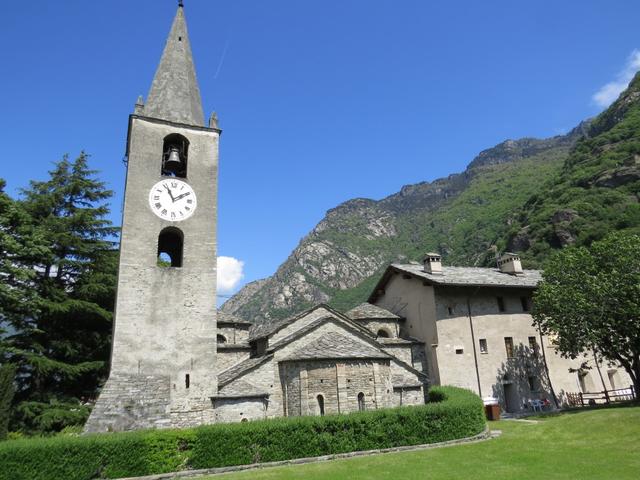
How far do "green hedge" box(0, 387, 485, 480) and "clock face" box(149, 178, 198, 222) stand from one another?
1027 centimetres

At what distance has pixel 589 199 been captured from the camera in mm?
68250

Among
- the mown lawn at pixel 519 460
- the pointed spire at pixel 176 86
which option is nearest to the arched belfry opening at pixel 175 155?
the pointed spire at pixel 176 86

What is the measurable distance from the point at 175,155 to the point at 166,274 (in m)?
6.20

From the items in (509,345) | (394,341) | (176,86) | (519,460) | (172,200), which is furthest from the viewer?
(509,345)

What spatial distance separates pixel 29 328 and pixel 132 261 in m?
8.62

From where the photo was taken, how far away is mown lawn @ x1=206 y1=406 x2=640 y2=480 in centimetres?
1269

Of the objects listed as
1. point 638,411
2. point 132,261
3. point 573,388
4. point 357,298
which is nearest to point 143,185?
point 132,261

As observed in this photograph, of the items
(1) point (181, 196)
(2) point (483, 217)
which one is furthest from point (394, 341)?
(2) point (483, 217)

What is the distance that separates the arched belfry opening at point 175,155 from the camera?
73.2 ft

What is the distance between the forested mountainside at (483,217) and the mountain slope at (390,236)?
0.33 metres

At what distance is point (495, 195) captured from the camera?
117 m

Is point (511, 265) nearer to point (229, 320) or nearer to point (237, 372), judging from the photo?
point (229, 320)

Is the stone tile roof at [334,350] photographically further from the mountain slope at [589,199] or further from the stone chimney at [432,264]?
the mountain slope at [589,199]

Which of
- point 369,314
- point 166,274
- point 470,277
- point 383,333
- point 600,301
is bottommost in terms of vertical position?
point 383,333
